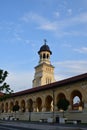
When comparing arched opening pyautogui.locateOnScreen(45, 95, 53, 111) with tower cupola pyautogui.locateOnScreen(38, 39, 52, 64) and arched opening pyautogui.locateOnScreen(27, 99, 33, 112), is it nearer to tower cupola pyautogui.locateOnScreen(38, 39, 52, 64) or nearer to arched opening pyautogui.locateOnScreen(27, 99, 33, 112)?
arched opening pyautogui.locateOnScreen(27, 99, 33, 112)

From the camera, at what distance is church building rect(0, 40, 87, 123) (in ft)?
136

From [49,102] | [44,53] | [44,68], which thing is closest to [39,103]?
[49,102]

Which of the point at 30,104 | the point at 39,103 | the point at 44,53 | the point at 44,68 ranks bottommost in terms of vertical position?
the point at 30,104

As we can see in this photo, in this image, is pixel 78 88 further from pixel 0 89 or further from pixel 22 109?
pixel 22 109

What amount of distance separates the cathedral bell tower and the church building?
19410mm

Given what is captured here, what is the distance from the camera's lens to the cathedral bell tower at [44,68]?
86.9m

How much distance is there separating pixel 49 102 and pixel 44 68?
3634cm

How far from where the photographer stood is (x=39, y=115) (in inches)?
2036

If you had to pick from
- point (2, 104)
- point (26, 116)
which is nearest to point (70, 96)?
point (26, 116)

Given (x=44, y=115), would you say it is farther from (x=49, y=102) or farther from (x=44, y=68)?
(x=44, y=68)

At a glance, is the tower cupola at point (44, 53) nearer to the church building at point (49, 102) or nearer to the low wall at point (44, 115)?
the church building at point (49, 102)

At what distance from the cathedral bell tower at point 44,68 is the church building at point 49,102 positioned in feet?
63.7

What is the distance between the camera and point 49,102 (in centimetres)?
5169

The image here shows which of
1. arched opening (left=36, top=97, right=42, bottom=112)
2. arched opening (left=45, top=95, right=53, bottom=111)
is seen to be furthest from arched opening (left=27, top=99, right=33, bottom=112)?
arched opening (left=45, top=95, right=53, bottom=111)
